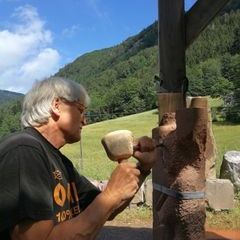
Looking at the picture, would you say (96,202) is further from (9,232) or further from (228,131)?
(228,131)

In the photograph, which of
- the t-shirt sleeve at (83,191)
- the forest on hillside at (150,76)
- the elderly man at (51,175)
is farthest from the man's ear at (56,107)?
the forest on hillside at (150,76)

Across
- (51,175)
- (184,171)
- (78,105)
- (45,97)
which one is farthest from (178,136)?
(51,175)

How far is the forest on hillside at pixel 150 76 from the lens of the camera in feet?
157

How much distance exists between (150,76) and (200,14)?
87.8 m

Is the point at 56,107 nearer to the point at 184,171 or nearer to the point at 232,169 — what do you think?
the point at 184,171

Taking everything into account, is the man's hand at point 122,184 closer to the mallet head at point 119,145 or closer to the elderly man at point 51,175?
the elderly man at point 51,175

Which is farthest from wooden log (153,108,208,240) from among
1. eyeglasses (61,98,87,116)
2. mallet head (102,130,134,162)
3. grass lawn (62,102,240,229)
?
eyeglasses (61,98,87,116)

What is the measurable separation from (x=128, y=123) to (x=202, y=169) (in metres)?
47.7

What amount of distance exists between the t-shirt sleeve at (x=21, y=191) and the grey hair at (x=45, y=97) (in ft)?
1.13

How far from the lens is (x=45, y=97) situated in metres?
2.29

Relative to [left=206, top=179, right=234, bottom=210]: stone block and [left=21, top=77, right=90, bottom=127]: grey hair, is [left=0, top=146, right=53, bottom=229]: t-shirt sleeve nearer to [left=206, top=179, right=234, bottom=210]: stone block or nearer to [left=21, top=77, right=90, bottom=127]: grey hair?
[left=21, top=77, right=90, bottom=127]: grey hair

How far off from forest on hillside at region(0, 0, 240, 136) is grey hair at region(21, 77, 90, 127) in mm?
19732

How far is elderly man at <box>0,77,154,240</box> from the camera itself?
1888mm

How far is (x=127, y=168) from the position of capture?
212 centimetres
